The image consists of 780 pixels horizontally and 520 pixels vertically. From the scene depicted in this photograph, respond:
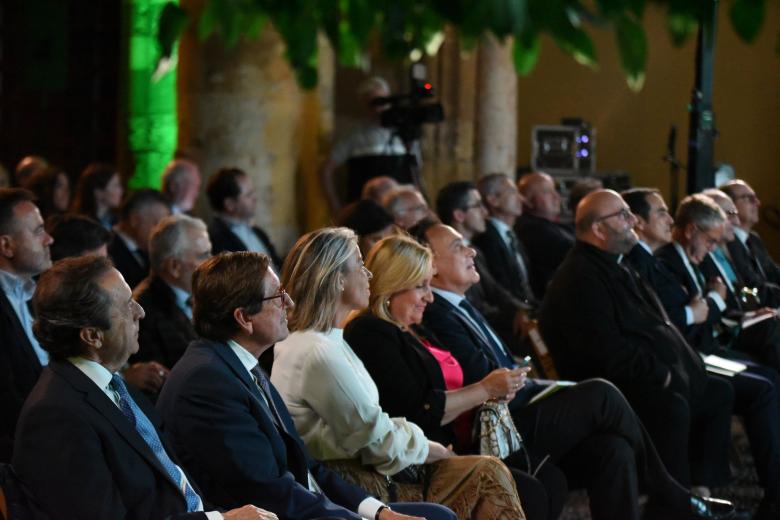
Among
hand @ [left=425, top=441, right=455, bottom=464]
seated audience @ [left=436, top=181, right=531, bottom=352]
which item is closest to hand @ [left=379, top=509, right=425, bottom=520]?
hand @ [left=425, top=441, right=455, bottom=464]

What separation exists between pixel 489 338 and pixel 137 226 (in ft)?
6.41

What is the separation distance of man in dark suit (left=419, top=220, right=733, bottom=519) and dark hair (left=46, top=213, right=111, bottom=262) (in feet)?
3.90

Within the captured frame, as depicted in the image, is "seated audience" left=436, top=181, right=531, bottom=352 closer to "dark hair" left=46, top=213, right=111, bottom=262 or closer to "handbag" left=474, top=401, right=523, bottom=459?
"handbag" left=474, top=401, right=523, bottom=459

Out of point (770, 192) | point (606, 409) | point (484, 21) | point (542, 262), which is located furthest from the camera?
point (770, 192)

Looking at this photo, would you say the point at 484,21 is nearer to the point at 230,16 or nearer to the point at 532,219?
the point at 230,16

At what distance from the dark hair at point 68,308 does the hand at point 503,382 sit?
5.30 feet

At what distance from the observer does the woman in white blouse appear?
4.18 meters

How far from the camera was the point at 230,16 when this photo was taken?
2430 millimetres

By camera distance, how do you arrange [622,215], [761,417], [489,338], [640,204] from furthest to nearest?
[640,204] < [761,417] < [622,215] < [489,338]

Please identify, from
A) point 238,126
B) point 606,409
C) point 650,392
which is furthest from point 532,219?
point 606,409

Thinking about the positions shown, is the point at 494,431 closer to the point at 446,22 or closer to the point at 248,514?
the point at 248,514

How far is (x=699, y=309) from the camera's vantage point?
21.2 feet

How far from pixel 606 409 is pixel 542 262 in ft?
10.4

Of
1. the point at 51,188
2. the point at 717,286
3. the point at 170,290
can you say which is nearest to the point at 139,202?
the point at 51,188
